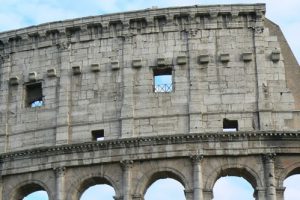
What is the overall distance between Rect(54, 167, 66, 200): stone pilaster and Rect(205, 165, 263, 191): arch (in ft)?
18.6

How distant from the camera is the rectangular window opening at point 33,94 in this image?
41469 mm

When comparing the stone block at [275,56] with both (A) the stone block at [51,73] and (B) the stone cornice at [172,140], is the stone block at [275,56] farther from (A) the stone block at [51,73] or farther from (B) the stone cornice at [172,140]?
(A) the stone block at [51,73]

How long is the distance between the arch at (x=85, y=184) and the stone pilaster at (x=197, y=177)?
3054mm

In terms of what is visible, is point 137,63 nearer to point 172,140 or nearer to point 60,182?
point 172,140

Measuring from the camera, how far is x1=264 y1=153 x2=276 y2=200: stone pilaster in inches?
1468

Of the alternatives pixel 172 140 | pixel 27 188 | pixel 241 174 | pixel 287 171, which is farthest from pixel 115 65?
pixel 287 171

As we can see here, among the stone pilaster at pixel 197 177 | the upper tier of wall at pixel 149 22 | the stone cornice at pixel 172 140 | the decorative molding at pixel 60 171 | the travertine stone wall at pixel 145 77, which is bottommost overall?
the stone pilaster at pixel 197 177

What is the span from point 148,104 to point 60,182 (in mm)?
4720

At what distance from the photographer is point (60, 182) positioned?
3872cm

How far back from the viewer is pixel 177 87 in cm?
3981

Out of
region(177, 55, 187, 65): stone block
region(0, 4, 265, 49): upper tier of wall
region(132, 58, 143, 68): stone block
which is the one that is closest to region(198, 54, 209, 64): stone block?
region(177, 55, 187, 65): stone block

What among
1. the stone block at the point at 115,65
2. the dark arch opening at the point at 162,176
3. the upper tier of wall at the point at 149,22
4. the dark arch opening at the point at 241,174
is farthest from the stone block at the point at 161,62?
the dark arch opening at the point at 241,174

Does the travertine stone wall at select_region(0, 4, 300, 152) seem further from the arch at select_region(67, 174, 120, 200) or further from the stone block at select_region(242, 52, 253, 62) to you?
the arch at select_region(67, 174, 120, 200)

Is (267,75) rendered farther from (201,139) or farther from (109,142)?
(109,142)
